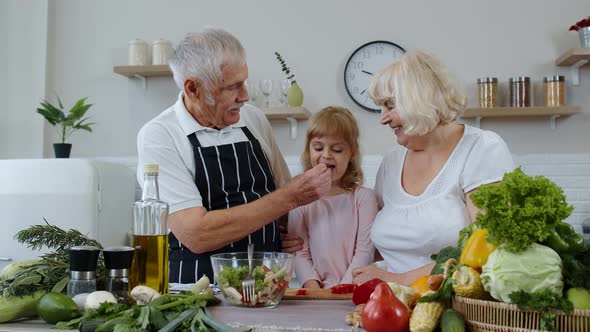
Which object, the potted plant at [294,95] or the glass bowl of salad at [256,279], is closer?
the glass bowl of salad at [256,279]

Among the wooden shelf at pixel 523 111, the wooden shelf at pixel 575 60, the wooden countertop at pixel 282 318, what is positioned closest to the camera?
the wooden countertop at pixel 282 318

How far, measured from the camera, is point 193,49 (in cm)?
211

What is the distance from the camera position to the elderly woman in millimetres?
1946

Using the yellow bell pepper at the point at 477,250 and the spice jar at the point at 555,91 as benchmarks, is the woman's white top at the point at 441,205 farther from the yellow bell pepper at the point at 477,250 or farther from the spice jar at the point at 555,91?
the spice jar at the point at 555,91

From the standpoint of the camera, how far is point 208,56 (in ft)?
6.82

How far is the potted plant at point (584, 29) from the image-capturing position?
13.4ft

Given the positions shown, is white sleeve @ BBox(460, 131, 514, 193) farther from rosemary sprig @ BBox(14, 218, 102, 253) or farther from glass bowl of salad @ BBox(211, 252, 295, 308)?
rosemary sprig @ BBox(14, 218, 102, 253)

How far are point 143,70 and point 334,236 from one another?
8.69 ft

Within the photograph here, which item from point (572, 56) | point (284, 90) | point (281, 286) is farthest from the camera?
point (284, 90)

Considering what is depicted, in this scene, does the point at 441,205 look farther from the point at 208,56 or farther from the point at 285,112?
the point at 285,112

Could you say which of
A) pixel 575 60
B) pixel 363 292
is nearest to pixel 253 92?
pixel 575 60

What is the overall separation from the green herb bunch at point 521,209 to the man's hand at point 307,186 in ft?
3.16

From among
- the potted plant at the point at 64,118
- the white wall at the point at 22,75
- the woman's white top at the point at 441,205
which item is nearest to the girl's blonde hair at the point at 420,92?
the woman's white top at the point at 441,205

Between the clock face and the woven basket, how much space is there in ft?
11.3
